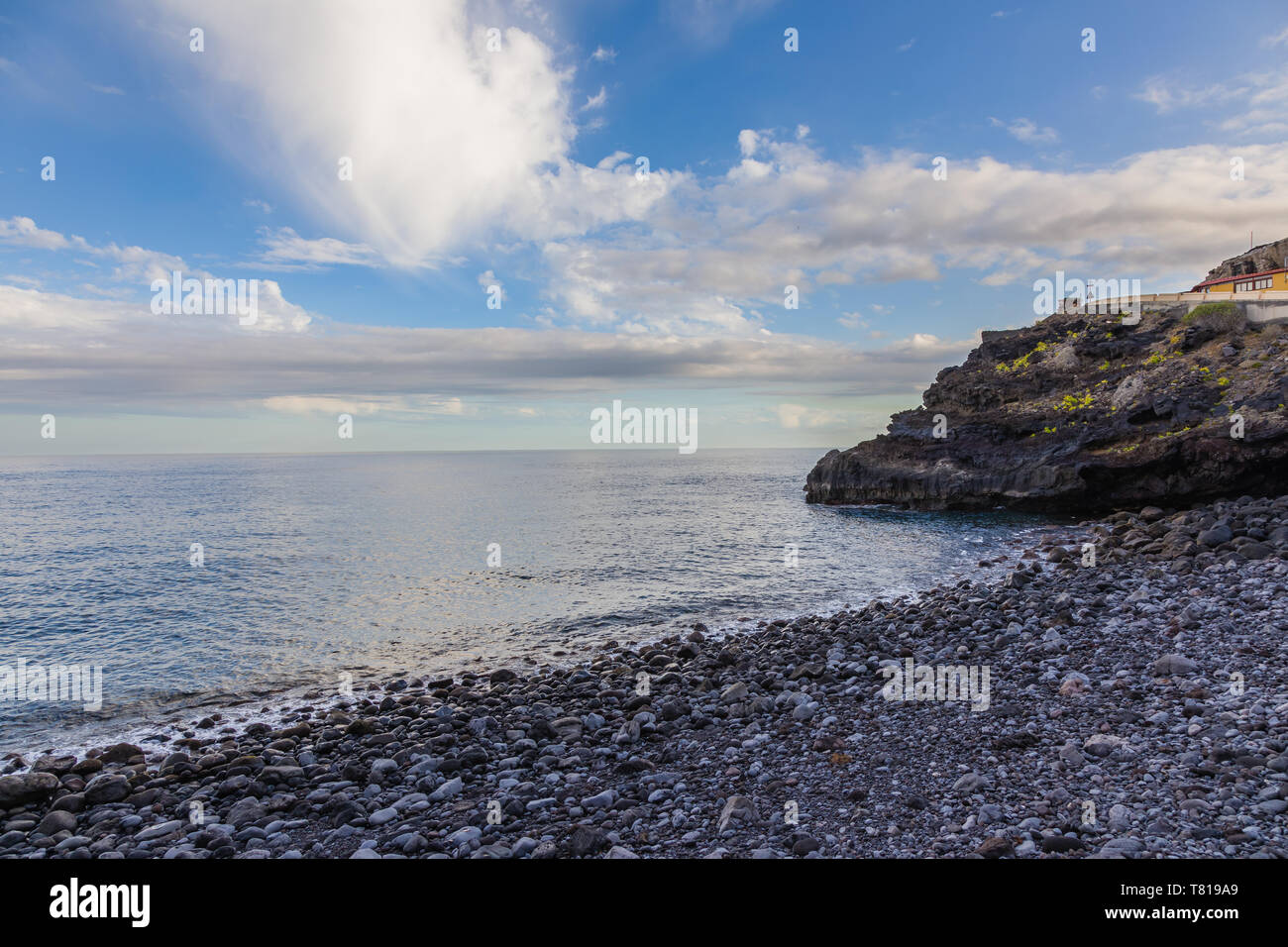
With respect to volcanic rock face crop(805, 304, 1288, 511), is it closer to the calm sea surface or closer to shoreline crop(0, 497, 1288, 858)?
the calm sea surface

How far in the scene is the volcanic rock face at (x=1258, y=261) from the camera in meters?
73.9

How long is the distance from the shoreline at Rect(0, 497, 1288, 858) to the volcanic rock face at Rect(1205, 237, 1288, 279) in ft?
269

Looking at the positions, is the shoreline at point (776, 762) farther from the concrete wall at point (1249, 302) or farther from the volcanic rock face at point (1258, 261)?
the volcanic rock face at point (1258, 261)

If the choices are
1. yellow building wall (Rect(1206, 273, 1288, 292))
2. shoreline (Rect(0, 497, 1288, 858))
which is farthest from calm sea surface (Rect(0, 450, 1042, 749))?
yellow building wall (Rect(1206, 273, 1288, 292))

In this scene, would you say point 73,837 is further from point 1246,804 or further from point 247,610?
point 247,610

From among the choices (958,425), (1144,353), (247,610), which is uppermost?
(1144,353)

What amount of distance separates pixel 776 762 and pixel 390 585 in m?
28.2

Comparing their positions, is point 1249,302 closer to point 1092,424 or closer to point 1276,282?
point 1276,282

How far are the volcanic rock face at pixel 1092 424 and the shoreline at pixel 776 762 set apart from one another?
27.8 meters

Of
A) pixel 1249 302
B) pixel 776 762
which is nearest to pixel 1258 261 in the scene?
pixel 1249 302

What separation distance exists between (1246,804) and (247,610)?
32.7 meters

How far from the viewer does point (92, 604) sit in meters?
30.2
